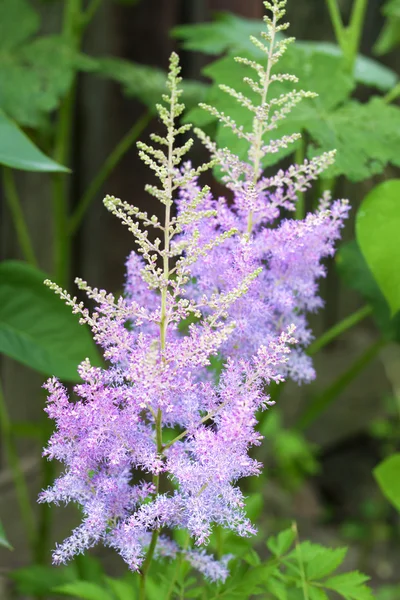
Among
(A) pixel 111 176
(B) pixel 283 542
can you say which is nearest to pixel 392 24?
(A) pixel 111 176

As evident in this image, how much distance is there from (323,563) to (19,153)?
1.70 feet

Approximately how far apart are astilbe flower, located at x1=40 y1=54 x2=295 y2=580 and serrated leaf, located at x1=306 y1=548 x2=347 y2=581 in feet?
0.55

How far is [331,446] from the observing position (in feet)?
9.04

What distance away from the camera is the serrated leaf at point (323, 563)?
671 millimetres

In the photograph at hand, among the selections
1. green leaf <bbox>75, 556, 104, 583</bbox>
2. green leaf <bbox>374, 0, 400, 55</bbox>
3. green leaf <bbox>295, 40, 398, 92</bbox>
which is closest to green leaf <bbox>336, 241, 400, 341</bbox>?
green leaf <bbox>295, 40, 398, 92</bbox>

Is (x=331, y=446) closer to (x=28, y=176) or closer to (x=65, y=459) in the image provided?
(x=28, y=176)

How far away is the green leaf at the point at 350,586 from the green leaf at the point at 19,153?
480mm

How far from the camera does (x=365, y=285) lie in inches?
44.4

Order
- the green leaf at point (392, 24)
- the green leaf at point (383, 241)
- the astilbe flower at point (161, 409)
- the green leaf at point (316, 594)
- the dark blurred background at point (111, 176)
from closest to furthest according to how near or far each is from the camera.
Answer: the astilbe flower at point (161, 409) < the green leaf at point (316, 594) < the green leaf at point (383, 241) < the green leaf at point (392, 24) < the dark blurred background at point (111, 176)

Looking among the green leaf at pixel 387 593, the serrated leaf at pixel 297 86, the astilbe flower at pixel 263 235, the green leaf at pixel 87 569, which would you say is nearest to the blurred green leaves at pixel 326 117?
the serrated leaf at pixel 297 86

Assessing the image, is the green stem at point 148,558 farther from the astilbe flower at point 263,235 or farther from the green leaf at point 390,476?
the green leaf at point 390,476

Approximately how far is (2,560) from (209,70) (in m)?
1.27

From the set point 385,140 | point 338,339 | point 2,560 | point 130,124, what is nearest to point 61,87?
point 385,140

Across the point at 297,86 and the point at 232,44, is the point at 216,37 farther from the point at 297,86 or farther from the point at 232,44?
the point at 297,86
